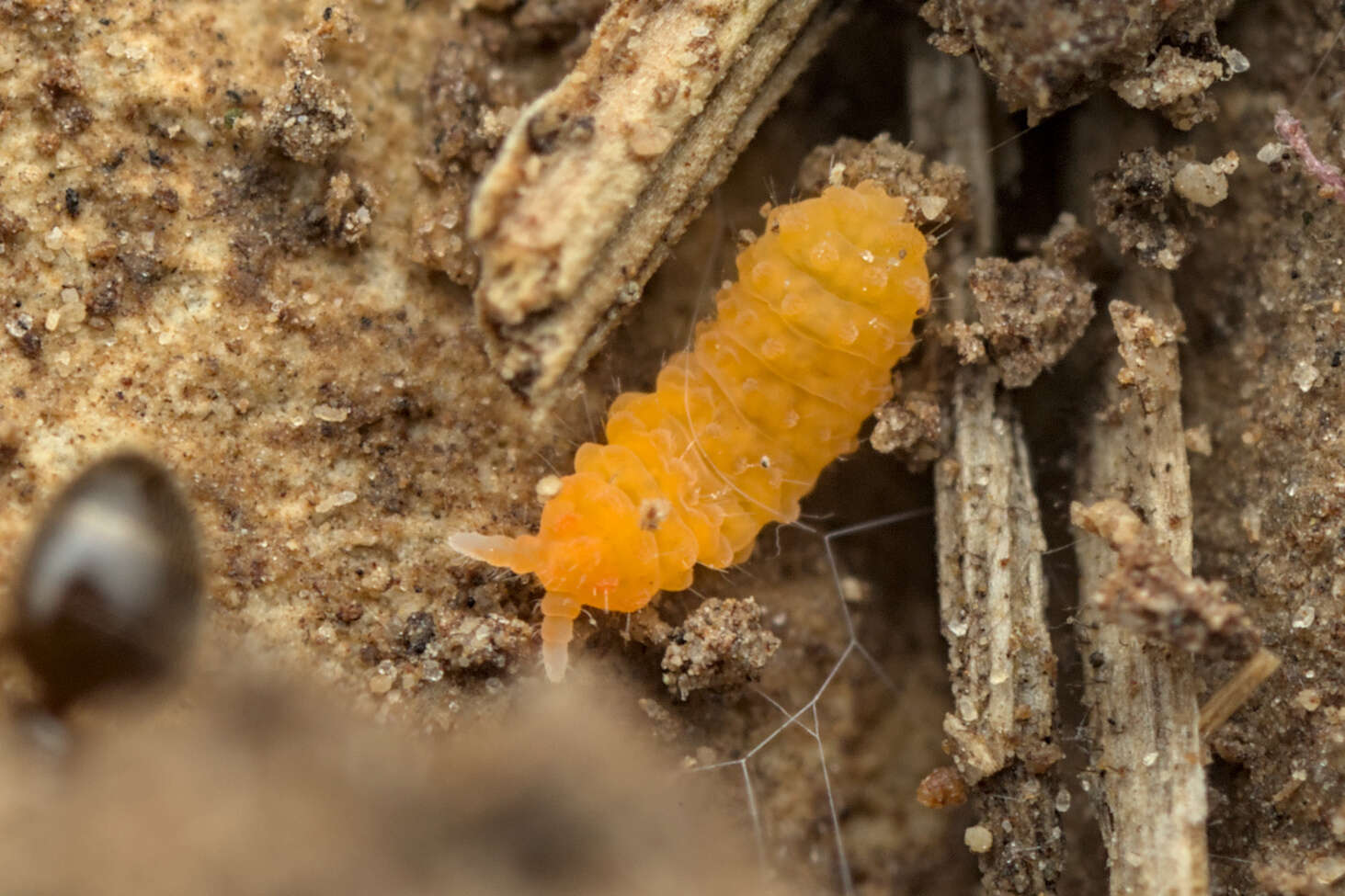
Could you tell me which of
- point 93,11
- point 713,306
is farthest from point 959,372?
point 93,11

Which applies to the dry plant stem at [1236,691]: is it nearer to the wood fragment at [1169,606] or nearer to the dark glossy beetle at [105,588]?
the wood fragment at [1169,606]

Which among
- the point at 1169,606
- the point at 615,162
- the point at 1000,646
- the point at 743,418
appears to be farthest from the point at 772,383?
the point at 1169,606

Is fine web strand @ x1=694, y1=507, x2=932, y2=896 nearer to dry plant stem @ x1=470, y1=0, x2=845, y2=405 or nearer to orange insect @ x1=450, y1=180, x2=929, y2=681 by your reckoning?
orange insect @ x1=450, y1=180, x2=929, y2=681

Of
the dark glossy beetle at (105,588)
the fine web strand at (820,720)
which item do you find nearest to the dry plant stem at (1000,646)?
the fine web strand at (820,720)

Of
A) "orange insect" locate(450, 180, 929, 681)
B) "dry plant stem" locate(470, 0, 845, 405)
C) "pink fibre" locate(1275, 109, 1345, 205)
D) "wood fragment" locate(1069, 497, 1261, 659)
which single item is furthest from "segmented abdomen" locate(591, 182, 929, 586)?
"pink fibre" locate(1275, 109, 1345, 205)

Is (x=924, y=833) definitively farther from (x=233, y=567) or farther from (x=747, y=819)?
(x=233, y=567)

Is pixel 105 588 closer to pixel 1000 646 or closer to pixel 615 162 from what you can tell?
pixel 615 162
